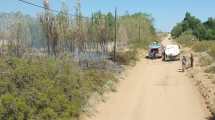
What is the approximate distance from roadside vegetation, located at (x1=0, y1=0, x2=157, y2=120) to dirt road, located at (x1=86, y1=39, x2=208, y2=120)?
936 mm

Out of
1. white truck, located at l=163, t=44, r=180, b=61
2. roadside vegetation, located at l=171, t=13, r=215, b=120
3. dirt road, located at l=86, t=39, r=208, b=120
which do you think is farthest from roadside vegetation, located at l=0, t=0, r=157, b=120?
roadside vegetation, located at l=171, t=13, r=215, b=120

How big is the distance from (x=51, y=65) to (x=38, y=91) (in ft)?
8.63

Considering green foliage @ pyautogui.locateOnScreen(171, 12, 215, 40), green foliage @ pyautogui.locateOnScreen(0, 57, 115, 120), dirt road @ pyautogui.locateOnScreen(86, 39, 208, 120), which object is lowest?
dirt road @ pyautogui.locateOnScreen(86, 39, 208, 120)

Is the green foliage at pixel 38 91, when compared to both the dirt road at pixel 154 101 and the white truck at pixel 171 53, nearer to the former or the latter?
the dirt road at pixel 154 101

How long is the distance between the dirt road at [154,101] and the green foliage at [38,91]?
1511 mm

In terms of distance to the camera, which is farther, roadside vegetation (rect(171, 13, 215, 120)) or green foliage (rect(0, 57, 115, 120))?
roadside vegetation (rect(171, 13, 215, 120))

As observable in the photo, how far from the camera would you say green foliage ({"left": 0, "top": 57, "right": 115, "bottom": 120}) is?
11914 mm

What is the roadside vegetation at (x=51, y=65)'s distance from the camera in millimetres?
12711

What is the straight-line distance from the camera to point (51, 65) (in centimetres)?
1562

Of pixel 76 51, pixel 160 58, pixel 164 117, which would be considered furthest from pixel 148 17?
pixel 164 117

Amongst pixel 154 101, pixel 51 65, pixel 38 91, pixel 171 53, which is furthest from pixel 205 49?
pixel 38 91

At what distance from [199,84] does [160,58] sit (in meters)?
20.2

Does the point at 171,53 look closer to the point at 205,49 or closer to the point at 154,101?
the point at 205,49

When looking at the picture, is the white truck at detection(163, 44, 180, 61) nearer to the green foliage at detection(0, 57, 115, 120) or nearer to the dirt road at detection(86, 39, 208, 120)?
the dirt road at detection(86, 39, 208, 120)
